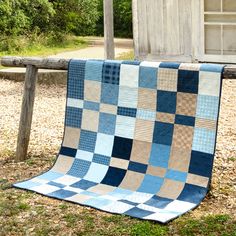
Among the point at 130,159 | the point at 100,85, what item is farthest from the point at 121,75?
the point at 130,159

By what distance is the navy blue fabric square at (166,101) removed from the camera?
483 cm

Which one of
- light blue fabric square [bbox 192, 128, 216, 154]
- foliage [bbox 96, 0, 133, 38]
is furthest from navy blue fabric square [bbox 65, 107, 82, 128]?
foliage [bbox 96, 0, 133, 38]

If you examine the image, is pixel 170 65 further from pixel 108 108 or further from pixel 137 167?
pixel 137 167

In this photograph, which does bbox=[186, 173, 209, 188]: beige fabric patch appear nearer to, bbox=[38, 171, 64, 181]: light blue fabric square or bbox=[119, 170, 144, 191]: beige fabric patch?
bbox=[119, 170, 144, 191]: beige fabric patch

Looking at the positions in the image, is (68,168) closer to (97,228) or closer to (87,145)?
(87,145)

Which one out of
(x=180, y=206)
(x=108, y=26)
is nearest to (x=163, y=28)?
(x=108, y=26)

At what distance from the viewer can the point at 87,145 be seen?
5.39m

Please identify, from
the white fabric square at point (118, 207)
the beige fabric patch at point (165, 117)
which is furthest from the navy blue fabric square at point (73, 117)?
the white fabric square at point (118, 207)

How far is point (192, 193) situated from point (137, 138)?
73 centimetres

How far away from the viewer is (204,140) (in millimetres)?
4688

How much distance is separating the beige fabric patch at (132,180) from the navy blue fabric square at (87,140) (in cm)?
50

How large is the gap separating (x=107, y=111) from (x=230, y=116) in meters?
3.58

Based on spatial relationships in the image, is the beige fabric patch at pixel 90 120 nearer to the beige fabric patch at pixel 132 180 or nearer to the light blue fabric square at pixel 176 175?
the beige fabric patch at pixel 132 180

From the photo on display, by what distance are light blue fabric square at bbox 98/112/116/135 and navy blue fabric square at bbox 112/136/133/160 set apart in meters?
0.10
